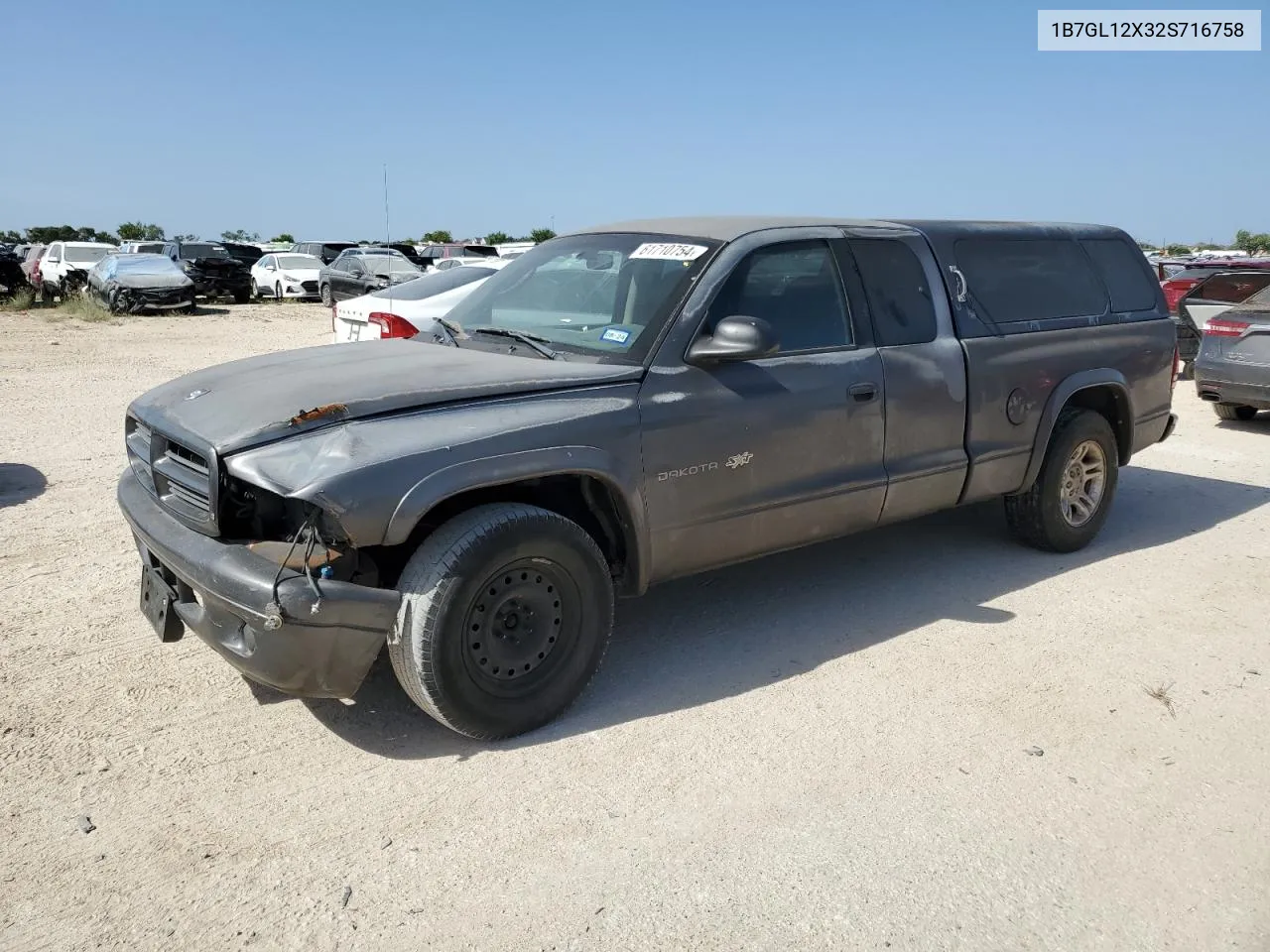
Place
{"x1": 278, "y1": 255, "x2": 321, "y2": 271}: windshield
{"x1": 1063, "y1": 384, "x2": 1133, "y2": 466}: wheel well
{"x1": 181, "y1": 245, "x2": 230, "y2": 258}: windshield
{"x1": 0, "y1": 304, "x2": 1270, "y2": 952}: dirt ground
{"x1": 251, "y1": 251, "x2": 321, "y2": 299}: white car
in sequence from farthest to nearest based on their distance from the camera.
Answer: {"x1": 181, "y1": 245, "x2": 230, "y2": 258}: windshield, {"x1": 278, "y1": 255, "x2": 321, "y2": 271}: windshield, {"x1": 251, "y1": 251, "x2": 321, "y2": 299}: white car, {"x1": 1063, "y1": 384, "x2": 1133, "y2": 466}: wheel well, {"x1": 0, "y1": 304, "x2": 1270, "y2": 952}: dirt ground

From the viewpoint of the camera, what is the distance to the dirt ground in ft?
8.91

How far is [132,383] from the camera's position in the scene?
11609 mm

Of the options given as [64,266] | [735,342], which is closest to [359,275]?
[64,266]

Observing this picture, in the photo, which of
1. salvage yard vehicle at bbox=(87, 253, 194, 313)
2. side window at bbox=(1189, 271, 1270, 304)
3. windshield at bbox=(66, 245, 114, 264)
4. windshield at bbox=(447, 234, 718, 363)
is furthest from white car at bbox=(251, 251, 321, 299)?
windshield at bbox=(447, 234, 718, 363)

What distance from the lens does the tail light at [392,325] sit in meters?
8.79

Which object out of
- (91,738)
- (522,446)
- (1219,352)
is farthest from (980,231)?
(1219,352)

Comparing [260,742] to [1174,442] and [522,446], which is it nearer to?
[522,446]

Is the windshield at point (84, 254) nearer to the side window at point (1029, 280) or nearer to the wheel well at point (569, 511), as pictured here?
the side window at point (1029, 280)

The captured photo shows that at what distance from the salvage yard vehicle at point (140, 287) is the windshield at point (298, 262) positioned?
511 centimetres

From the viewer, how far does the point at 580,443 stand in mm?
3631

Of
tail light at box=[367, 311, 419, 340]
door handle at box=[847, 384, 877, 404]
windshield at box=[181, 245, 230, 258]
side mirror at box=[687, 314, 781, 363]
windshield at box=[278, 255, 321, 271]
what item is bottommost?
door handle at box=[847, 384, 877, 404]

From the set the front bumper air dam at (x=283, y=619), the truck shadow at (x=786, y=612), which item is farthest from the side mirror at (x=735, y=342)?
the front bumper air dam at (x=283, y=619)

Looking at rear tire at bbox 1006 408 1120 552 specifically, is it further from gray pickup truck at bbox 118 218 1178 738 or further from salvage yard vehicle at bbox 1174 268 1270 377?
salvage yard vehicle at bbox 1174 268 1270 377

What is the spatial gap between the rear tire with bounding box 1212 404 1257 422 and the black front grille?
1010 cm
